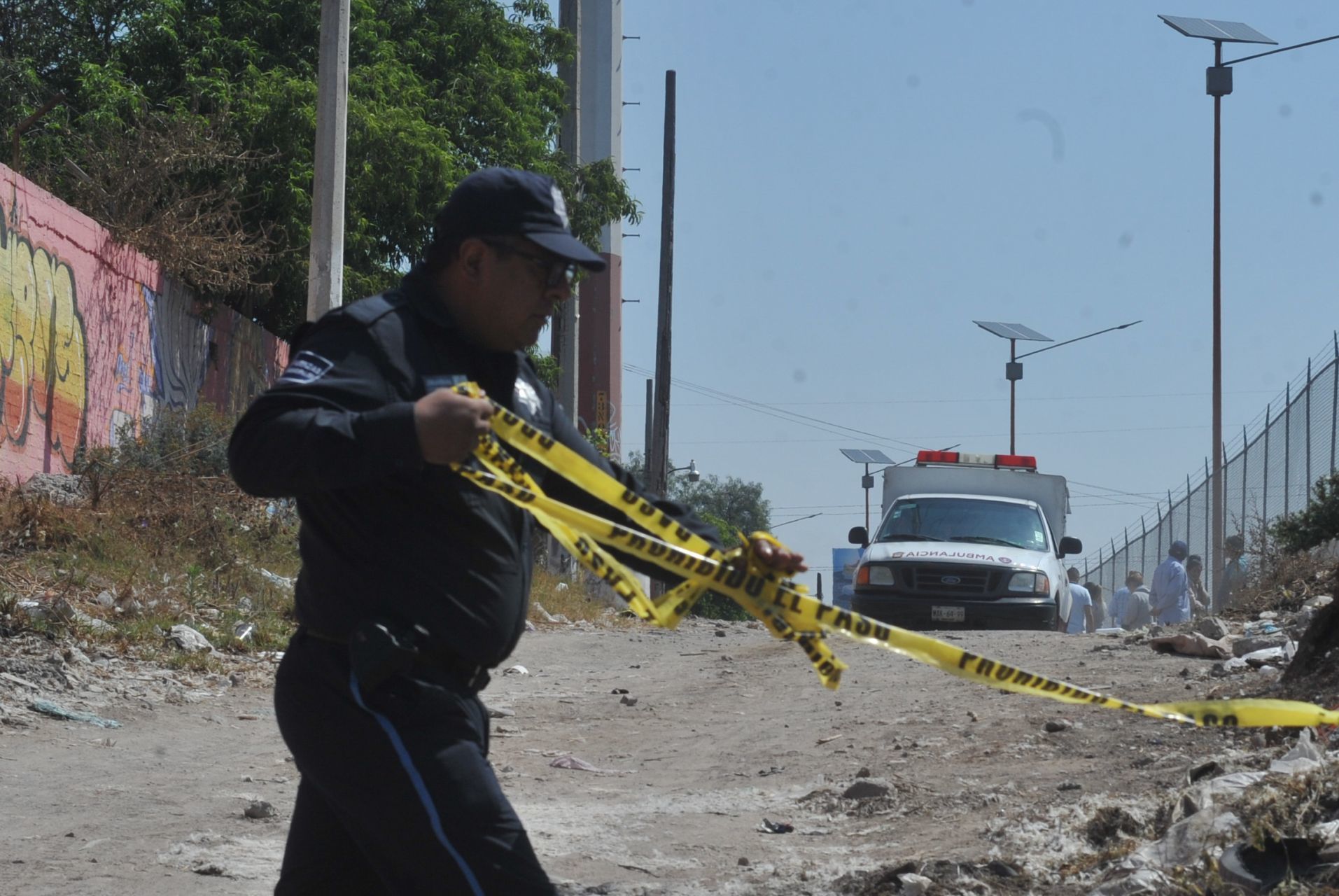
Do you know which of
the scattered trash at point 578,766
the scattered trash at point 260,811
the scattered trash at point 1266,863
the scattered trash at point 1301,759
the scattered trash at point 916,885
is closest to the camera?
the scattered trash at point 1266,863

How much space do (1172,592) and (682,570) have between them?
46.5 ft

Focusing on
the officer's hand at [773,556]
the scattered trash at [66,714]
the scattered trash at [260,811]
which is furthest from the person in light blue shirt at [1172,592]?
the officer's hand at [773,556]

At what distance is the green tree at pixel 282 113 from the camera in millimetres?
17094

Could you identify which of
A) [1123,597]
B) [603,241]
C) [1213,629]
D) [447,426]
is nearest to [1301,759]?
[447,426]

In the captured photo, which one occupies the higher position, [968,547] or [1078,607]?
[968,547]

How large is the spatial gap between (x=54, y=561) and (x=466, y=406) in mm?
9465

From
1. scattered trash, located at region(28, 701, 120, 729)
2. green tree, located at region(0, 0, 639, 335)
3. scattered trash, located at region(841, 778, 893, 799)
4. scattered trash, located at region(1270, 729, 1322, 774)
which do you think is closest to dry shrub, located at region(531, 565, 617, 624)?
green tree, located at region(0, 0, 639, 335)

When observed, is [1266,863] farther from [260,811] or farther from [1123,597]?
[1123,597]

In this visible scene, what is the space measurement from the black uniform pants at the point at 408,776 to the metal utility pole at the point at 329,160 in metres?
11.7

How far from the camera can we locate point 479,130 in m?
22.2

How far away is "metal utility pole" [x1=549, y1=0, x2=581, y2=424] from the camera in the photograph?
24.4 m

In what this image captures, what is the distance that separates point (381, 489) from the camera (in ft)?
8.71

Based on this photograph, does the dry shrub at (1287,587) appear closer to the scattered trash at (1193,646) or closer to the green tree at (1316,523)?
the green tree at (1316,523)

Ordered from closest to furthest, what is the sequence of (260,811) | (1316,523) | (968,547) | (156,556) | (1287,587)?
(260,811)
(156,556)
(1287,587)
(1316,523)
(968,547)
